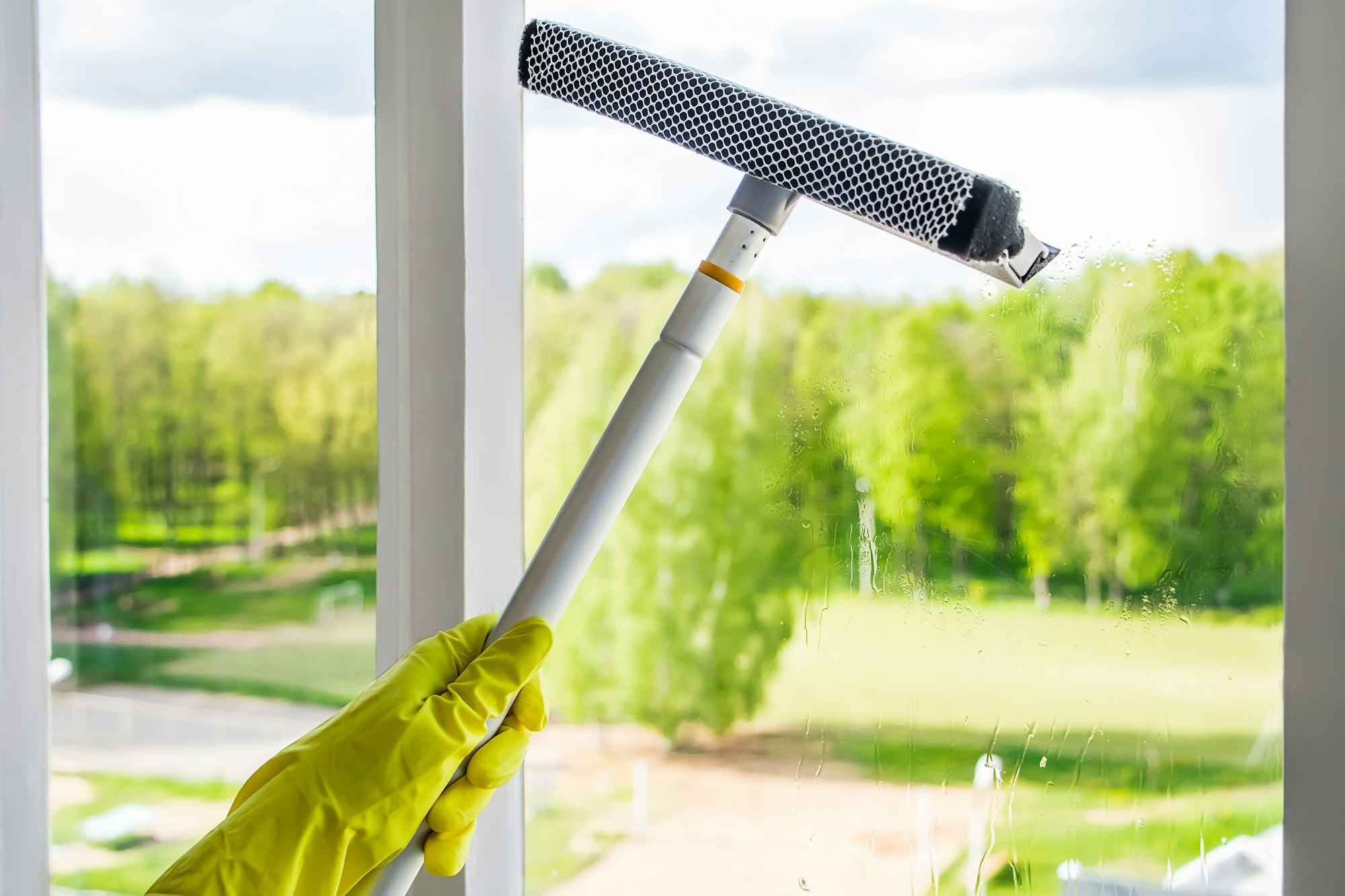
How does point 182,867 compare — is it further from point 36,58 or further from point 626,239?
point 36,58

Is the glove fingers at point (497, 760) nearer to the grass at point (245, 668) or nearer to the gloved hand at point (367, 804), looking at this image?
the gloved hand at point (367, 804)

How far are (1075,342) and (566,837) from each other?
65 centimetres

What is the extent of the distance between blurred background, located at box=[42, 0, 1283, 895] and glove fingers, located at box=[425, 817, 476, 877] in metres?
0.29

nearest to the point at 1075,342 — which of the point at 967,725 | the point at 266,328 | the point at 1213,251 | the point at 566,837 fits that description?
the point at 1213,251

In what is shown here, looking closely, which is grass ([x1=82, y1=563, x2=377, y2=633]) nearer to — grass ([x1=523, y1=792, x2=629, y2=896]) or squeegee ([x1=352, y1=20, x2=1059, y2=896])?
grass ([x1=523, y1=792, x2=629, y2=896])

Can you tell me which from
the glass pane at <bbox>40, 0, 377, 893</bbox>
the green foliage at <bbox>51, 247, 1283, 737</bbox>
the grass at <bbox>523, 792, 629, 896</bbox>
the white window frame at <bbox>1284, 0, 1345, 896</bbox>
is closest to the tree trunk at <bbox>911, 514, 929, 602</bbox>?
the green foliage at <bbox>51, 247, 1283, 737</bbox>

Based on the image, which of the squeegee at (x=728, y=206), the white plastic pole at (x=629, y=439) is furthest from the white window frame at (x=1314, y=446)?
the white plastic pole at (x=629, y=439)

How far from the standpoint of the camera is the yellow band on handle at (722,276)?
0.52 metres

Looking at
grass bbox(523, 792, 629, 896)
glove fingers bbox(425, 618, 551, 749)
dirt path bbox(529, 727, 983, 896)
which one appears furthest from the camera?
grass bbox(523, 792, 629, 896)

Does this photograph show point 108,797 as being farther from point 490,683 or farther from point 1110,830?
point 1110,830

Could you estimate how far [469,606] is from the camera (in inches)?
31.1

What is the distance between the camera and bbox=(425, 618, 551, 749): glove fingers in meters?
0.56

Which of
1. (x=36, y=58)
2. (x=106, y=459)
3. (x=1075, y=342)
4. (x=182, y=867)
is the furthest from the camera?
(x=106, y=459)

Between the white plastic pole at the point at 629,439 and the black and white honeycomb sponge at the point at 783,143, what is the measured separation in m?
0.05
